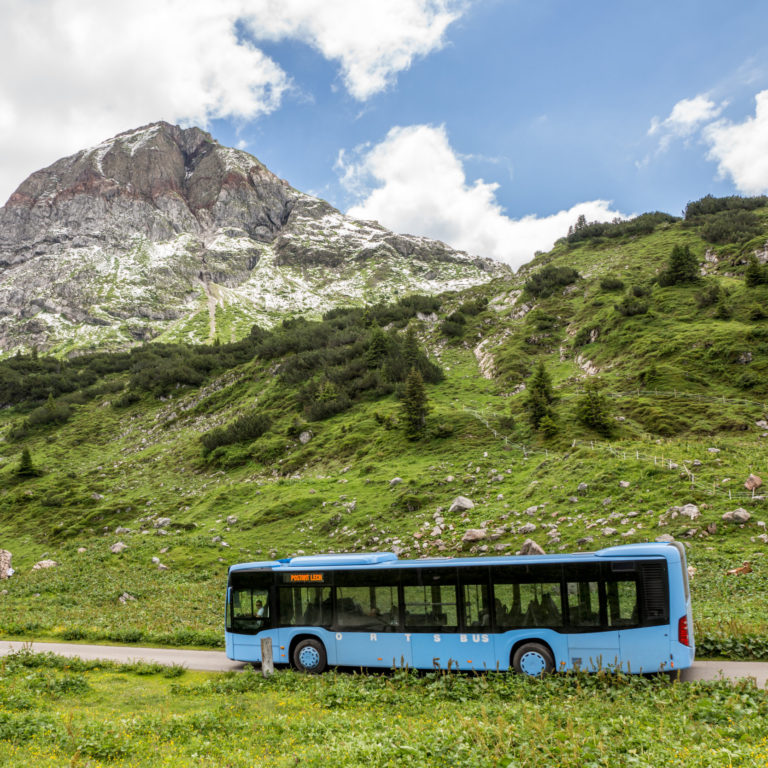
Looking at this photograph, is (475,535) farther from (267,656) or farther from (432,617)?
(267,656)

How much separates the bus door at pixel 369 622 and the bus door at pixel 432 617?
32cm

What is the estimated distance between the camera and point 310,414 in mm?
53438

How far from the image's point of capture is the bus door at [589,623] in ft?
41.3

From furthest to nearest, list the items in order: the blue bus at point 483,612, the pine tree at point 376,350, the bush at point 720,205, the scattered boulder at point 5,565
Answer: the bush at point 720,205 < the pine tree at point 376,350 < the scattered boulder at point 5,565 < the blue bus at point 483,612

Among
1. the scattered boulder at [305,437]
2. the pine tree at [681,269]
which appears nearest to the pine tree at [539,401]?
the scattered boulder at [305,437]

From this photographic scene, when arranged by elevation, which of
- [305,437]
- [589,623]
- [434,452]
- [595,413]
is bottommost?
[589,623]

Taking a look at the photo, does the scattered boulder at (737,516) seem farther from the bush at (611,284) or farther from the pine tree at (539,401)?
the bush at (611,284)

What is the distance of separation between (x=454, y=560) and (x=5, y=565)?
35950mm

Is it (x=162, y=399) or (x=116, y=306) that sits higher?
(x=116, y=306)

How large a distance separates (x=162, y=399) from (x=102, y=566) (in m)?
48.6

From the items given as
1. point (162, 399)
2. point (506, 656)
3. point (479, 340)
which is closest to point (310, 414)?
point (479, 340)

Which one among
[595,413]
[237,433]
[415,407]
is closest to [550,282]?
[415,407]

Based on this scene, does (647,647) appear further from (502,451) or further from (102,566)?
(102,566)

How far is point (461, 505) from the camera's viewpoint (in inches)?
1206
